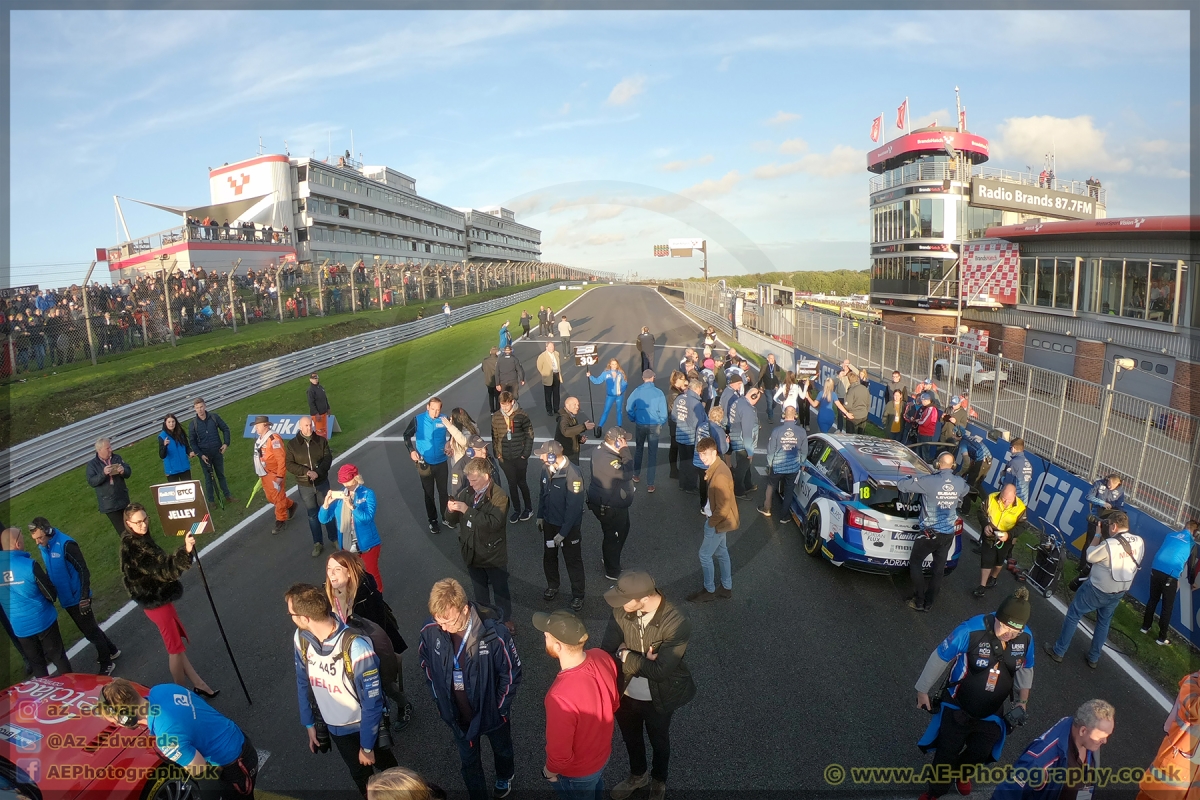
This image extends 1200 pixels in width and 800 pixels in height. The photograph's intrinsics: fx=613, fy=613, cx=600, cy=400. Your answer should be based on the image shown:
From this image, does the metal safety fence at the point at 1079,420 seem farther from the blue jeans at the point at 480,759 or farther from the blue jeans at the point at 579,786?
the blue jeans at the point at 480,759

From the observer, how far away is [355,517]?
20.8 feet

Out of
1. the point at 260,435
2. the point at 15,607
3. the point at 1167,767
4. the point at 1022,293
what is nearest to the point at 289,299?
the point at 260,435

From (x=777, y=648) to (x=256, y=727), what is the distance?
16.2ft

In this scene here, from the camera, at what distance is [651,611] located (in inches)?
169

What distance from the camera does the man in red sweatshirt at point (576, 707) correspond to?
11.6 feet

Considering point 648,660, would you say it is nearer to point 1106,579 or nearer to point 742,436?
point 1106,579

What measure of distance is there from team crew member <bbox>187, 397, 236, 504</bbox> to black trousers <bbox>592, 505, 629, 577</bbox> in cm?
706

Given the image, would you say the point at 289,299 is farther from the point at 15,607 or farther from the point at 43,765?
the point at 43,765

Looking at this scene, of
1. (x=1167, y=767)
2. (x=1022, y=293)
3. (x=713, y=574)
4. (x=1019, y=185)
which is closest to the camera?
(x=1167, y=767)

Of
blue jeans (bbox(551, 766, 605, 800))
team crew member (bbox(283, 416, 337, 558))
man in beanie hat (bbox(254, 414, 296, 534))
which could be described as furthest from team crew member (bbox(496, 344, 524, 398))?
blue jeans (bbox(551, 766, 605, 800))

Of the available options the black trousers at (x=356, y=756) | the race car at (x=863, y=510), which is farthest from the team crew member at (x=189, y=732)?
the race car at (x=863, y=510)

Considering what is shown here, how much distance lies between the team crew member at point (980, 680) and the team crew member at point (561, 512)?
3.53 m

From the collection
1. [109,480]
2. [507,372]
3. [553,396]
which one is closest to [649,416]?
→ [507,372]

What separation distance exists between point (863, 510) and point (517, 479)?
477 cm
